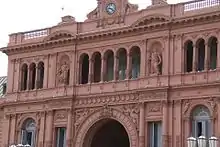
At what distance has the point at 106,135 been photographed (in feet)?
166

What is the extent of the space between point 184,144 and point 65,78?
11.7 m

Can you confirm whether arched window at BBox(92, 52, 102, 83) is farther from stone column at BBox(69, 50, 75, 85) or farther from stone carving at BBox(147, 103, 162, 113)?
stone carving at BBox(147, 103, 162, 113)

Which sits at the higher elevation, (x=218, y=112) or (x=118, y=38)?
(x=118, y=38)

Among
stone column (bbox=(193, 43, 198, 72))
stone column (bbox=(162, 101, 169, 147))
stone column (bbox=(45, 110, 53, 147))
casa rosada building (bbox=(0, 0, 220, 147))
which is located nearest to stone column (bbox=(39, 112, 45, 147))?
casa rosada building (bbox=(0, 0, 220, 147))

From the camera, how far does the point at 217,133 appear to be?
136ft

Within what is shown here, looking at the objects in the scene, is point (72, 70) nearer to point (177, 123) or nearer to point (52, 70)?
point (52, 70)

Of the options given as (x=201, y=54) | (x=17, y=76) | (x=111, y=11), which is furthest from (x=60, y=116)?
(x=201, y=54)

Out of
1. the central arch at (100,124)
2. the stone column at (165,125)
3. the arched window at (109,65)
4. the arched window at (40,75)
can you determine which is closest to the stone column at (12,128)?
the arched window at (40,75)

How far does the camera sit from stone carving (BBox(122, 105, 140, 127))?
45.5m

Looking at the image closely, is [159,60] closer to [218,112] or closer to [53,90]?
[218,112]

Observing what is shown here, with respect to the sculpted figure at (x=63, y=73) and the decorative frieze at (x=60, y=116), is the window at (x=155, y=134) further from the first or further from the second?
the sculpted figure at (x=63, y=73)

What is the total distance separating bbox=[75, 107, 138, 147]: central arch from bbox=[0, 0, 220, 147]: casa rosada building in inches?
2.8

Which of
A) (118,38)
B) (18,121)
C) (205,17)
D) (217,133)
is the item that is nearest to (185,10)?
(205,17)

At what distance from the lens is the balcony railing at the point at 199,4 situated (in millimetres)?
43656
